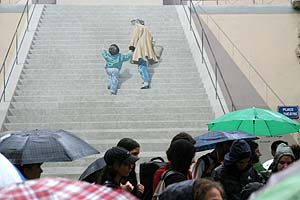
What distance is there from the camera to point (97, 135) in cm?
1241

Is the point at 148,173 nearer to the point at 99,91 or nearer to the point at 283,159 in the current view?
the point at 283,159

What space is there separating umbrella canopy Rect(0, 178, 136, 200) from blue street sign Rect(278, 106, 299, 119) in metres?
15.5

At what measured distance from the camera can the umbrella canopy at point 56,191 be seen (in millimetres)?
1415

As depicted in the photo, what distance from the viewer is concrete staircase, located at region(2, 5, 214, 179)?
41.2ft

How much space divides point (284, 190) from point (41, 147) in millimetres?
4603

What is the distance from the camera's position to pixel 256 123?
8.39 meters

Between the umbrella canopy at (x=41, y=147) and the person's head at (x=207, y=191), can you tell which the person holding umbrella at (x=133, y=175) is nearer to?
the umbrella canopy at (x=41, y=147)

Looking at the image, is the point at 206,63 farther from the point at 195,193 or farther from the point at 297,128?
the point at 195,193

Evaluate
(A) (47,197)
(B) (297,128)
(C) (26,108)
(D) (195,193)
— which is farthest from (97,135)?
(A) (47,197)

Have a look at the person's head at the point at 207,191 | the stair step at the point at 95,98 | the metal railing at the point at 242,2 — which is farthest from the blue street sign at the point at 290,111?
the person's head at the point at 207,191

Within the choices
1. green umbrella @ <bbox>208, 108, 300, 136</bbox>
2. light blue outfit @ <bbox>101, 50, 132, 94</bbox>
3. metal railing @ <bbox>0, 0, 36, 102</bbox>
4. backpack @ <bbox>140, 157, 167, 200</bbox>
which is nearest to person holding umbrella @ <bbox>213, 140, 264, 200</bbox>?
backpack @ <bbox>140, 157, 167, 200</bbox>

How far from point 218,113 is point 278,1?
25.8ft

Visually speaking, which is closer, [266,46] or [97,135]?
[97,135]

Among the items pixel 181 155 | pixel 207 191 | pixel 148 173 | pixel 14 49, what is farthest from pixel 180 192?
pixel 14 49
